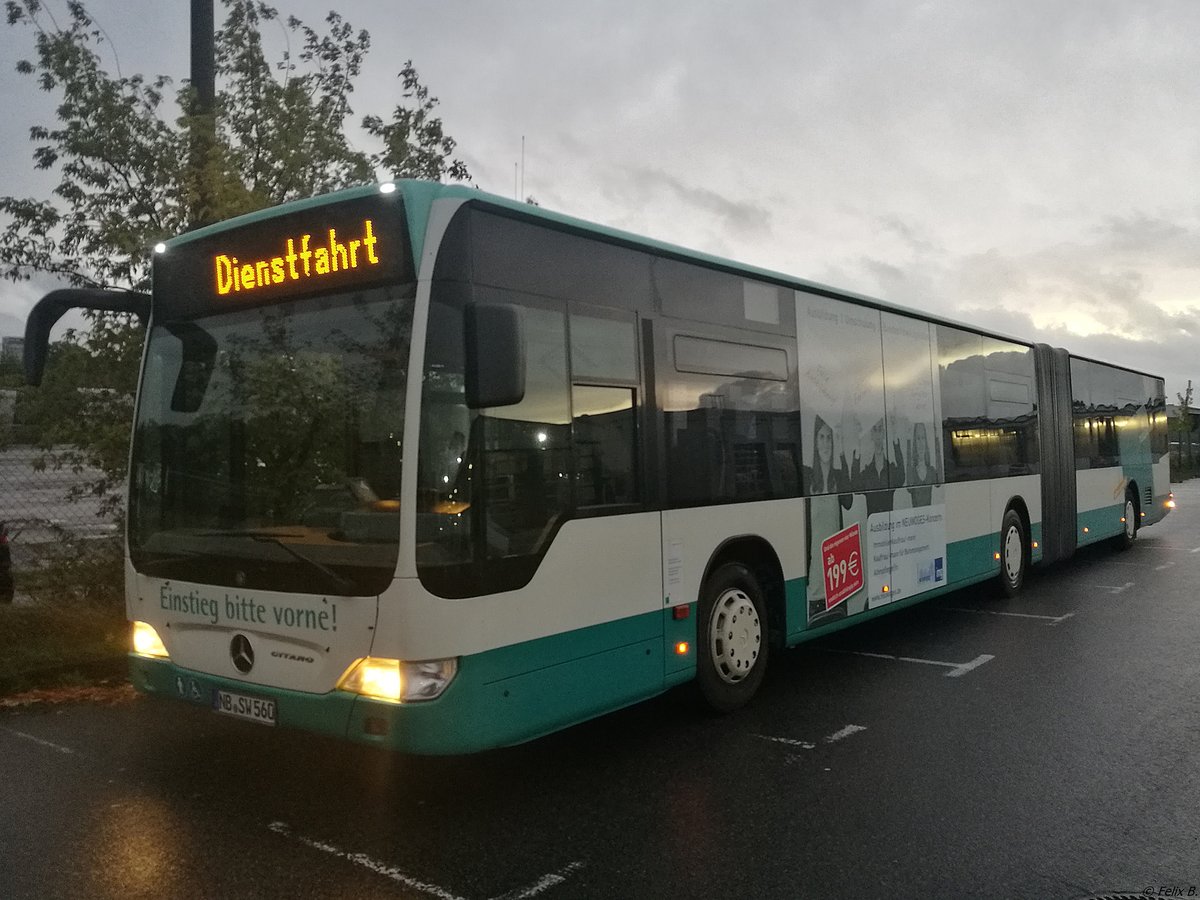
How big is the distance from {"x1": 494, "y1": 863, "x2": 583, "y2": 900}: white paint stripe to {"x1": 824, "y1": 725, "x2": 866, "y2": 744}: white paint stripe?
7.57 feet

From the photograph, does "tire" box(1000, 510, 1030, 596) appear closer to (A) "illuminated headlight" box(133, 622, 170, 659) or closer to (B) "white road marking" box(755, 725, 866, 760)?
(B) "white road marking" box(755, 725, 866, 760)

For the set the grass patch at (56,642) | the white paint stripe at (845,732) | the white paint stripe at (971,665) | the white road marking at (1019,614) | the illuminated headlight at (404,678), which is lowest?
the white paint stripe at (845,732)

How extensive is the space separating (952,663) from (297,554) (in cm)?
565

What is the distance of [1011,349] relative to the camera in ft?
38.3

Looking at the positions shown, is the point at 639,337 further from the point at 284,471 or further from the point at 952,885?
the point at 952,885

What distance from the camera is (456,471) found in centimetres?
437

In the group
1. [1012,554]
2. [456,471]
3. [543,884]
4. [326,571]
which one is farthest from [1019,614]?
[326,571]

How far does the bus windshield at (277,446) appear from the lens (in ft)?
14.6

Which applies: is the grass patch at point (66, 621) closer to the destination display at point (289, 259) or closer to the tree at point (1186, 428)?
the destination display at point (289, 259)

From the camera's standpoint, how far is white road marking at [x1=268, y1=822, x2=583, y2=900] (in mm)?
3852

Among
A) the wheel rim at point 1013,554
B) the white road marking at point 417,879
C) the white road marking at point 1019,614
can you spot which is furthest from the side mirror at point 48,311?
the wheel rim at point 1013,554

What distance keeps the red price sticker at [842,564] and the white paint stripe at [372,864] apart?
4.19 metres

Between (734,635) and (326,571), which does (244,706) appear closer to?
(326,571)

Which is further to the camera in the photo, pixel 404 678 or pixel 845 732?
pixel 845 732
